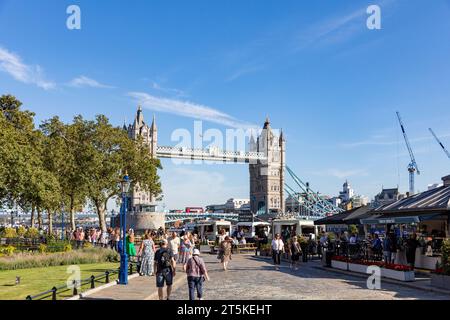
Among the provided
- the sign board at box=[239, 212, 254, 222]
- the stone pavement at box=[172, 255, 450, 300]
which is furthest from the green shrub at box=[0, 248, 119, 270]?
the sign board at box=[239, 212, 254, 222]

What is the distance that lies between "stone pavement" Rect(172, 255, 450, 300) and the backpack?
2.39 metres

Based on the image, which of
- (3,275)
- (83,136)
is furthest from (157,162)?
(3,275)

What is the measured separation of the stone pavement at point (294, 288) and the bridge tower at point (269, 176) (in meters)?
139

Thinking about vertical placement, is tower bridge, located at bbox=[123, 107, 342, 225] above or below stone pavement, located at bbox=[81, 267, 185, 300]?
above

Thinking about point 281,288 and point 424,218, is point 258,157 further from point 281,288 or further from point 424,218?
point 281,288

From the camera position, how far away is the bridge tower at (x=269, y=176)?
6594 inches

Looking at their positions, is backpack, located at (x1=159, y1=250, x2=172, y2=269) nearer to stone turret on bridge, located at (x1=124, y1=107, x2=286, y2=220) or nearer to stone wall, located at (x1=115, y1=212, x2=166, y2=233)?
stone wall, located at (x1=115, y1=212, x2=166, y2=233)

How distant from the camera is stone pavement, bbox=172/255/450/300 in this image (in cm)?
1680

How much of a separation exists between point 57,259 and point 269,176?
14125cm

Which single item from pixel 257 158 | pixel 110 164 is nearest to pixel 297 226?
pixel 110 164

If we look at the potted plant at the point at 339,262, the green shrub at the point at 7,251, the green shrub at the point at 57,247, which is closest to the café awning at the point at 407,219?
the potted plant at the point at 339,262

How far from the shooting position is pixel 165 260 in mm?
14961
